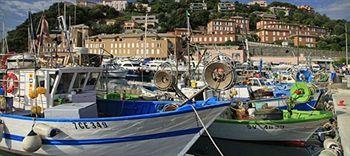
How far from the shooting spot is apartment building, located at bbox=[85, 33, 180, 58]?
260 feet

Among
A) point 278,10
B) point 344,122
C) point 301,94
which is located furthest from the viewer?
point 278,10

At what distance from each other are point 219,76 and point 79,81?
14.2 ft

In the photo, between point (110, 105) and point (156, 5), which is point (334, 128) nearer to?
point (110, 105)

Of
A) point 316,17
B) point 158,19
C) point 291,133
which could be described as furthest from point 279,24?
point 291,133

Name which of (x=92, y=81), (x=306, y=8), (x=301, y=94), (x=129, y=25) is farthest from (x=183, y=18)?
(x=92, y=81)

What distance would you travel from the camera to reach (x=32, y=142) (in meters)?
8.74

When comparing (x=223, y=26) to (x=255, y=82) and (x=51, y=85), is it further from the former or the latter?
(x=51, y=85)

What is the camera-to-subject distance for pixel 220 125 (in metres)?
12.9

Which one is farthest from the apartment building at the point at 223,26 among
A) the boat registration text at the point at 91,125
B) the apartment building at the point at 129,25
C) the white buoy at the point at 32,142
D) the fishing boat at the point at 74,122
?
the white buoy at the point at 32,142

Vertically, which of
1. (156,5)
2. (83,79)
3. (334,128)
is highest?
(156,5)

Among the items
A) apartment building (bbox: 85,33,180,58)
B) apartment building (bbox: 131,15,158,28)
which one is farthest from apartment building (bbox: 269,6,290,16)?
apartment building (bbox: 85,33,180,58)

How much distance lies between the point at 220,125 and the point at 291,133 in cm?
256

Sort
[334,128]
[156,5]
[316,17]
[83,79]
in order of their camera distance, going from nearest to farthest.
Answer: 1. [83,79]
2. [334,128]
3. [316,17]
4. [156,5]

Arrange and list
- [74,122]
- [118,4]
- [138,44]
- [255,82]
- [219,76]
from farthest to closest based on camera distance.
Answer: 1. [118,4]
2. [138,44]
3. [255,82]
4. [219,76]
5. [74,122]
